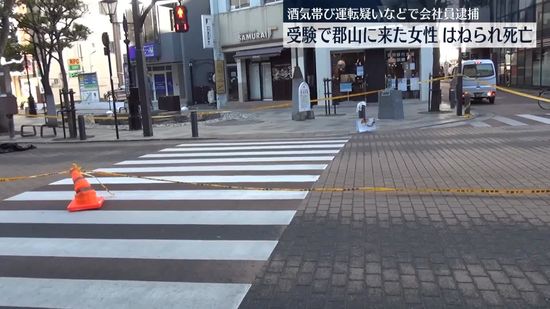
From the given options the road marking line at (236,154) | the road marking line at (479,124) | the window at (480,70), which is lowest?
the road marking line at (479,124)

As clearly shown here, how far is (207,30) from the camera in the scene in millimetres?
31125

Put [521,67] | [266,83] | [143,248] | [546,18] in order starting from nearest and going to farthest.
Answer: [143,248] → [266,83] → [546,18] → [521,67]

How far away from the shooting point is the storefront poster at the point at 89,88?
3606 centimetres

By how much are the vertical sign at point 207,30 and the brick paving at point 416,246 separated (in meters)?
23.5

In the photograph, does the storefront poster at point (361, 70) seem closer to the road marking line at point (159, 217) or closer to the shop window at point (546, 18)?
the shop window at point (546, 18)

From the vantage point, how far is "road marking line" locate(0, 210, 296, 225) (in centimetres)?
640

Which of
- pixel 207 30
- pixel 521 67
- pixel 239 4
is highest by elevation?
pixel 239 4

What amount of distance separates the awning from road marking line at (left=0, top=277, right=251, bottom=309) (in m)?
25.5

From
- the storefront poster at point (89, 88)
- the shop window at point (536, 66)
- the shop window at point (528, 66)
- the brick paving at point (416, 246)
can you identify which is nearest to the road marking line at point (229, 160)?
the brick paving at point (416, 246)

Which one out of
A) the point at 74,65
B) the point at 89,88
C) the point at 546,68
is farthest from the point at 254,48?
the point at 74,65

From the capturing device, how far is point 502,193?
23.6 feet

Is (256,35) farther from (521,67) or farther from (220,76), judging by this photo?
(521,67)

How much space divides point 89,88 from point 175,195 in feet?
101

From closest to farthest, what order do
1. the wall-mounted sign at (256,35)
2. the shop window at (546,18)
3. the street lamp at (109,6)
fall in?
the street lamp at (109,6) → the wall-mounted sign at (256,35) → the shop window at (546,18)
